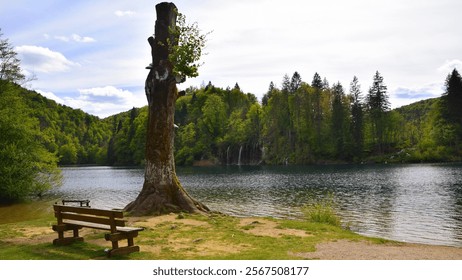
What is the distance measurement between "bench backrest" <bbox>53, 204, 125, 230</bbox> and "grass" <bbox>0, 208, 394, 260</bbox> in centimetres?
82

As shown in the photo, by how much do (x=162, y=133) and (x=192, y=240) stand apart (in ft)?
26.9

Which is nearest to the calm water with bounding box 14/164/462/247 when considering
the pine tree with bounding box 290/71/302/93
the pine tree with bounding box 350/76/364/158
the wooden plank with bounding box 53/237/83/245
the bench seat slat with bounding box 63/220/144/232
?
the bench seat slat with bounding box 63/220/144/232

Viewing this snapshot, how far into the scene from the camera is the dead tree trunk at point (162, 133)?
19188mm

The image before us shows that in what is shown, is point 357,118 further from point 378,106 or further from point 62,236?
point 62,236

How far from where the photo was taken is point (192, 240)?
41.5 ft

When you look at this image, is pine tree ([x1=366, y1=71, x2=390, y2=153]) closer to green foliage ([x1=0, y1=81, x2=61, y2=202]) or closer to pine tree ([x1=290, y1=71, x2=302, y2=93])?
pine tree ([x1=290, y1=71, x2=302, y2=93])

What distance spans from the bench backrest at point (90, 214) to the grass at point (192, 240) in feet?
2.70

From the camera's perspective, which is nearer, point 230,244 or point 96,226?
point 96,226

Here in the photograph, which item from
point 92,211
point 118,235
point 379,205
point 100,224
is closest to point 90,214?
point 92,211

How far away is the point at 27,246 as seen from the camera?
38.9 ft

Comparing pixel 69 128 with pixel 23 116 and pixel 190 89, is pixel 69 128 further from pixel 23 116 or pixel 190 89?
pixel 23 116

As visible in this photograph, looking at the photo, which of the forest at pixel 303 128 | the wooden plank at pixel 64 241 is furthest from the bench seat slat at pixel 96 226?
the forest at pixel 303 128
